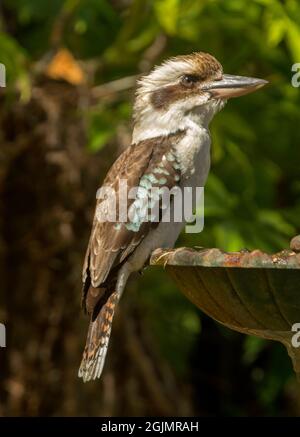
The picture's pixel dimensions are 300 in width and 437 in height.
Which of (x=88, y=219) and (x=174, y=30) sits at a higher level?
(x=174, y=30)

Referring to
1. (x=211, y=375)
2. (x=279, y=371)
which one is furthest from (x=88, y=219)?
(x=211, y=375)

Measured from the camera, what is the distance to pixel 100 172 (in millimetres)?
5734

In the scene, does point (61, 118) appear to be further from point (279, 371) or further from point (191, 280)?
point (191, 280)

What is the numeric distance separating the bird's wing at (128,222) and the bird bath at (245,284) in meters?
0.78

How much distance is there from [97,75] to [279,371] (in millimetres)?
2072

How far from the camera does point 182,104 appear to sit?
4125 mm

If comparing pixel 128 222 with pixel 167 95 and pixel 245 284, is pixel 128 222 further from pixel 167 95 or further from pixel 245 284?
pixel 245 284

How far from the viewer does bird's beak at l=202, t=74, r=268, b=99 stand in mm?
3891

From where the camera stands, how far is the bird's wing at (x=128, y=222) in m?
3.78

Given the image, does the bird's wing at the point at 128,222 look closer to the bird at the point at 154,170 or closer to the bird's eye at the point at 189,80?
the bird at the point at 154,170

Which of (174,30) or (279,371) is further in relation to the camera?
(279,371)

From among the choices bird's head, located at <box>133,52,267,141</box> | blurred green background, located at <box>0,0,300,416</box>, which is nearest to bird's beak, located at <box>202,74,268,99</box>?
bird's head, located at <box>133,52,267,141</box>

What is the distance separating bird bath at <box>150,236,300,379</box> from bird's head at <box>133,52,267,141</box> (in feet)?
3.90

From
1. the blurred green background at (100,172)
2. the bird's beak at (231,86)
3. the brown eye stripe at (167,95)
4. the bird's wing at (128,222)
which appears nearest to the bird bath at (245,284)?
the bird's wing at (128,222)
